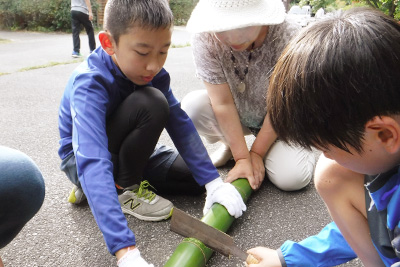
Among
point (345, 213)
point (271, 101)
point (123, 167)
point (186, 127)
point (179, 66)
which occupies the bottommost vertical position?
point (179, 66)

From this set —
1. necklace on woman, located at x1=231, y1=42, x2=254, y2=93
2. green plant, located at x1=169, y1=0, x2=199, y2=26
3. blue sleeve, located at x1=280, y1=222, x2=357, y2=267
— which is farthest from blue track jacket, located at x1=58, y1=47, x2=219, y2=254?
green plant, located at x1=169, y1=0, x2=199, y2=26

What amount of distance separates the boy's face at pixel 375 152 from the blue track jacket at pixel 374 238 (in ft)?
0.19

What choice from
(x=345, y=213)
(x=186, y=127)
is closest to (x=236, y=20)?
(x=186, y=127)

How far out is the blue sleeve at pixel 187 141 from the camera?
1685mm

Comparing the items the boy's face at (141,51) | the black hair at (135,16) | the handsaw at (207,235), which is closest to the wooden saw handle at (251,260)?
the handsaw at (207,235)

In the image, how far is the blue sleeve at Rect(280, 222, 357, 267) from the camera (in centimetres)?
119

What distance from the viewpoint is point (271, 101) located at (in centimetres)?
91

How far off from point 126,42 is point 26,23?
13.7 metres

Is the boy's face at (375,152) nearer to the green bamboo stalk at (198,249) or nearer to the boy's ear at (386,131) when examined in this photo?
the boy's ear at (386,131)

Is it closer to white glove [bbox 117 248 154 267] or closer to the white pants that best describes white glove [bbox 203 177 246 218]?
the white pants

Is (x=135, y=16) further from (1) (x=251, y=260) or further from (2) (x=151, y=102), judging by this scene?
(1) (x=251, y=260)

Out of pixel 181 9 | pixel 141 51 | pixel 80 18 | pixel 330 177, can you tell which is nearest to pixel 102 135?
pixel 141 51

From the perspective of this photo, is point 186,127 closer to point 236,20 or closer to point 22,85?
point 236,20

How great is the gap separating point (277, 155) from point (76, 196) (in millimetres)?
1028
